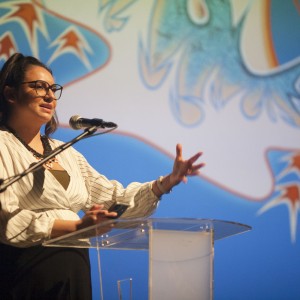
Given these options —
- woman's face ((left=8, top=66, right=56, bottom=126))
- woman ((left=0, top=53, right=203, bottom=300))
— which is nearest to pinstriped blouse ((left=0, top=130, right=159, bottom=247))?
woman ((left=0, top=53, right=203, bottom=300))

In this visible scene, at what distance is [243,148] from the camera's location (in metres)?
3.23

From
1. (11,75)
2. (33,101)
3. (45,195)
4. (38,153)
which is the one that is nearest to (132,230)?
(45,195)

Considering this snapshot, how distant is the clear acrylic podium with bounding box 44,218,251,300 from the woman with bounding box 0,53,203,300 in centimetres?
8

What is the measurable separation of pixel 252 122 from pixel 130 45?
755 mm

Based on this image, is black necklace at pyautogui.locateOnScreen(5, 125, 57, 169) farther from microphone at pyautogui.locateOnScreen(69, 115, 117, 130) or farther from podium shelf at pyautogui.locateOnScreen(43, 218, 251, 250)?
podium shelf at pyautogui.locateOnScreen(43, 218, 251, 250)

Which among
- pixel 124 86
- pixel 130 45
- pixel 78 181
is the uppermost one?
pixel 130 45

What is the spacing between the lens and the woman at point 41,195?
2.12 m

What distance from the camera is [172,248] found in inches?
75.6

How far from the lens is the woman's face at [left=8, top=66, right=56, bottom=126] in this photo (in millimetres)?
2414

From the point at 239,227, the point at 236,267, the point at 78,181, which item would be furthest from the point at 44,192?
the point at 236,267

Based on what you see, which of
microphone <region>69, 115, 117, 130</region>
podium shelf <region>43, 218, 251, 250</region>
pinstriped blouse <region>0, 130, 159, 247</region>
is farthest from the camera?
microphone <region>69, 115, 117, 130</region>

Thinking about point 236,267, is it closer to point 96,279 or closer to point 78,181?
point 96,279

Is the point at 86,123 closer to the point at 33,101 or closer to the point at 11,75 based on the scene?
the point at 33,101

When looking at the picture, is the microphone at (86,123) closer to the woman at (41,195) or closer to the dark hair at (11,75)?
the woman at (41,195)
